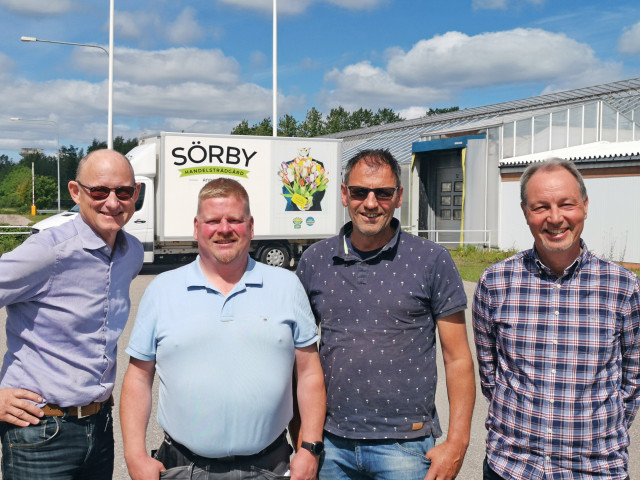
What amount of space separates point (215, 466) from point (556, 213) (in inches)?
63.0

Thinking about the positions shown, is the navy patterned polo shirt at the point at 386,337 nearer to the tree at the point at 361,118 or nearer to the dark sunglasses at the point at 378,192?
the dark sunglasses at the point at 378,192

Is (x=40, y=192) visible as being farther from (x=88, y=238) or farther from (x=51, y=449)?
(x=51, y=449)

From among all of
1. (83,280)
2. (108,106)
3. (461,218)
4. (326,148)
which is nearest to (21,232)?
(108,106)

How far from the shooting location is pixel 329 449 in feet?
8.65

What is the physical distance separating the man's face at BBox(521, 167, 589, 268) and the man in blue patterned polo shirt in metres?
0.40

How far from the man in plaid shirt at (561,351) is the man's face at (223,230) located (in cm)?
101

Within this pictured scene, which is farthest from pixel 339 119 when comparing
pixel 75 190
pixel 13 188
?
pixel 75 190

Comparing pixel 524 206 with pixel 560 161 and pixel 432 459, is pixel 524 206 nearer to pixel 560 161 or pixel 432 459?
pixel 560 161

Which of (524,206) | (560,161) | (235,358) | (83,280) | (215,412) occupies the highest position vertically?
(560,161)

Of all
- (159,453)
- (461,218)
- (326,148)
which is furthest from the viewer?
(461,218)

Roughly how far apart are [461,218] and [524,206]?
21678 millimetres

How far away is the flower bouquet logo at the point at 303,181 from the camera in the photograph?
54.0 feet

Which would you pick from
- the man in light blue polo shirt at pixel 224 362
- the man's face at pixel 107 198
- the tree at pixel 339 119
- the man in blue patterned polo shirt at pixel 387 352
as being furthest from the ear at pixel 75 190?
the tree at pixel 339 119

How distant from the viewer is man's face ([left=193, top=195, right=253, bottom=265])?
8.18 feet
